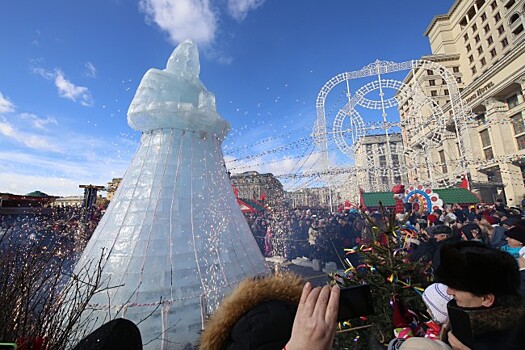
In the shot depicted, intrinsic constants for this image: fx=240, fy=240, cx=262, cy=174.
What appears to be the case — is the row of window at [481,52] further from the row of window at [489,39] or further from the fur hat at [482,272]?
the fur hat at [482,272]

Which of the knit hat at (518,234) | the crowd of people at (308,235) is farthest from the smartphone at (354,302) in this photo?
the crowd of people at (308,235)

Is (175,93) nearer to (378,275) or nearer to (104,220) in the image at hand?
(104,220)

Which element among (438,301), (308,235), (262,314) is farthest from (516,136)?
(262,314)

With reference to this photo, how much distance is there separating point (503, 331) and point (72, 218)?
602 inches

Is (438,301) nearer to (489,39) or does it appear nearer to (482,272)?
(482,272)

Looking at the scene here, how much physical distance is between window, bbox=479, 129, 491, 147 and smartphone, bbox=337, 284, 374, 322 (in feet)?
120

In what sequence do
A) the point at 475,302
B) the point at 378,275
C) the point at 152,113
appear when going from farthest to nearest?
1. the point at 152,113
2. the point at 378,275
3. the point at 475,302

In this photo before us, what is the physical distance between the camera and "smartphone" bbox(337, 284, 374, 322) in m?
0.93

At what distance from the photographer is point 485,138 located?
28.2 meters

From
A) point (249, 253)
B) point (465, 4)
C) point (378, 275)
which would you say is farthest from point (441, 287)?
point (465, 4)

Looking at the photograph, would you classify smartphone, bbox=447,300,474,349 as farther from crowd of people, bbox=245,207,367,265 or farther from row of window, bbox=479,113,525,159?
row of window, bbox=479,113,525,159

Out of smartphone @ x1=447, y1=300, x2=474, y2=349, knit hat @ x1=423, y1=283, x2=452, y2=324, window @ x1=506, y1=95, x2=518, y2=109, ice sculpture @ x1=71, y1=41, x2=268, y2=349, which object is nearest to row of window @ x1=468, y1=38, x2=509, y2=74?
window @ x1=506, y1=95, x2=518, y2=109

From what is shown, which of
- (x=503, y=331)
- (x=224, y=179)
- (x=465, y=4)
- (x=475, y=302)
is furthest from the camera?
(x=465, y=4)

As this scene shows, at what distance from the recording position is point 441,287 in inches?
70.3
